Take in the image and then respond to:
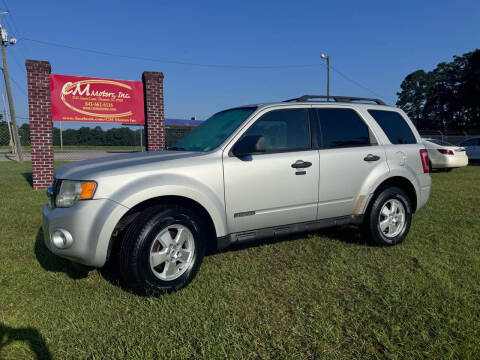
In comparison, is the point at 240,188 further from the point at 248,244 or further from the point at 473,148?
the point at 473,148

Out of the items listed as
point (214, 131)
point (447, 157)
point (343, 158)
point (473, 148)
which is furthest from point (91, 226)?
point (473, 148)

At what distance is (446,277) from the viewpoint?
3.48 m

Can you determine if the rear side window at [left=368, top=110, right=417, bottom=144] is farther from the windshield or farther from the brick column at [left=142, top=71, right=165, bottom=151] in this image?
the brick column at [left=142, top=71, right=165, bottom=151]

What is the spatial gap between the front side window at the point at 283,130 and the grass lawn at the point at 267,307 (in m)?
1.34

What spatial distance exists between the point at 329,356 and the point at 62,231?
2.36 m

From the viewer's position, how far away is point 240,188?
356cm

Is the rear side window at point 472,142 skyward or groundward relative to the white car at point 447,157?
skyward

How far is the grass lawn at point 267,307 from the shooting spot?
240cm

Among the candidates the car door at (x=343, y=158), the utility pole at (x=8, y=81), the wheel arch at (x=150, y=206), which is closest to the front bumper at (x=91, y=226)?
the wheel arch at (x=150, y=206)

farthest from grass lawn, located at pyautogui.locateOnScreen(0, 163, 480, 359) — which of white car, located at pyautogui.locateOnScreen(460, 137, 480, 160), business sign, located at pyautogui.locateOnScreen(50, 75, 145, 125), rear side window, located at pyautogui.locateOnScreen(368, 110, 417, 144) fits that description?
white car, located at pyautogui.locateOnScreen(460, 137, 480, 160)

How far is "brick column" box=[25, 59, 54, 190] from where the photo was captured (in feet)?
31.4

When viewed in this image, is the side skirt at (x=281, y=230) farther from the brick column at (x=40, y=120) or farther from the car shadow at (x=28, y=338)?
the brick column at (x=40, y=120)

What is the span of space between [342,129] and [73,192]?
3.13 meters

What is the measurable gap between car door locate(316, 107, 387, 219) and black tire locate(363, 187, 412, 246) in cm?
29
